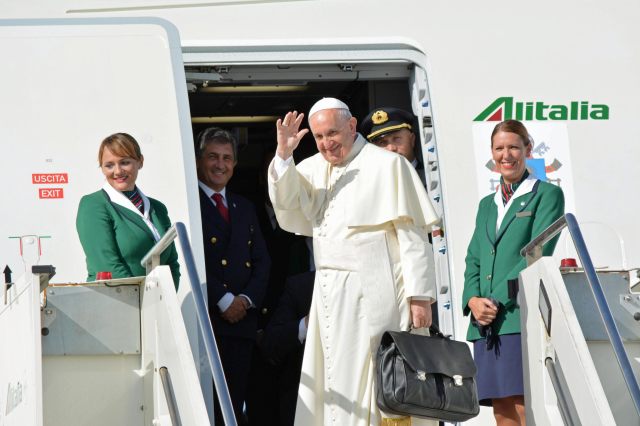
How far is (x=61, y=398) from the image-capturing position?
5.54 metres

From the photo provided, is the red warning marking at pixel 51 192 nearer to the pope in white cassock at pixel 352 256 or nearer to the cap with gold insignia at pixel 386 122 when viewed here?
the pope in white cassock at pixel 352 256

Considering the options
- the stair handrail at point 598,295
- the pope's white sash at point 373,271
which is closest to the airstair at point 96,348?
the pope's white sash at point 373,271

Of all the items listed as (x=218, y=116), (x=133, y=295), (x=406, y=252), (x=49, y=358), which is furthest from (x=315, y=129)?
(x=218, y=116)

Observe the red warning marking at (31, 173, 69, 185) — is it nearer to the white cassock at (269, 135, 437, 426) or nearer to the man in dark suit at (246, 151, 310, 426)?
the white cassock at (269, 135, 437, 426)

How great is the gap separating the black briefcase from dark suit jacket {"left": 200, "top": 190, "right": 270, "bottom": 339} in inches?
46.5

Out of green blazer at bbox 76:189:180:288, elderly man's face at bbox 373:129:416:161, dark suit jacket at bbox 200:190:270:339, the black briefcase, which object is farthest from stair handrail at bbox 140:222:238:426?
elderly man's face at bbox 373:129:416:161

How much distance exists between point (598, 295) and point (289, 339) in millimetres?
1902

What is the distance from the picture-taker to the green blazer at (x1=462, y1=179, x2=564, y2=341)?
5984 mm

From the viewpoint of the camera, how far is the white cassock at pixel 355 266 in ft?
18.2

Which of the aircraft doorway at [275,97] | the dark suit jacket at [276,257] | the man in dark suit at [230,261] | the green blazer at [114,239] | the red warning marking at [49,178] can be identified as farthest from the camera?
the dark suit jacket at [276,257]

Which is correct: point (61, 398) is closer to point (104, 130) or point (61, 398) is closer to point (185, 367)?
point (185, 367)

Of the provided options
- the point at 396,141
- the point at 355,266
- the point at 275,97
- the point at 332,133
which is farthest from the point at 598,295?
the point at 275,97

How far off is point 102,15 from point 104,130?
0.96 meters

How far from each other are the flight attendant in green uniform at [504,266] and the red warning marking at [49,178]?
6.55 feet
